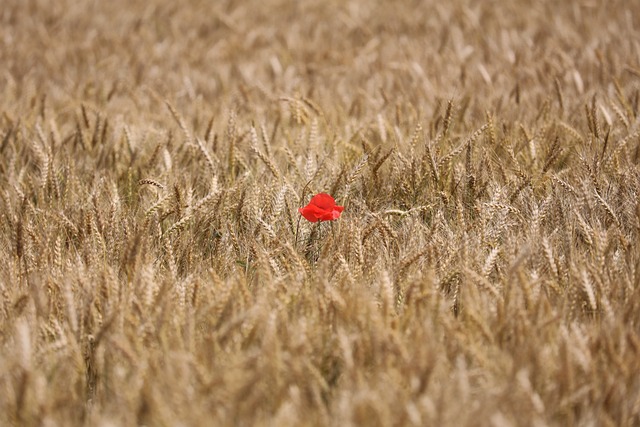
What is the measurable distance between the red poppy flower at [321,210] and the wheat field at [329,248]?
0.06 meters

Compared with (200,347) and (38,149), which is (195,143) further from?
(200,347)

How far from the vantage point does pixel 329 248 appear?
1.68 meters

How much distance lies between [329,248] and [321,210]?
0.14 metres

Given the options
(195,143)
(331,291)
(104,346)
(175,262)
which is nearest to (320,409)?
(331,291)

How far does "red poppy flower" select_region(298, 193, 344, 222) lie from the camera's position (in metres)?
1.78

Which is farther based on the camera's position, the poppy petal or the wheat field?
the poppy petal

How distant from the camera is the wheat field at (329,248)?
1.22 meters

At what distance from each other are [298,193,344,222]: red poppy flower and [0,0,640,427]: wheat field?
58 millimetres

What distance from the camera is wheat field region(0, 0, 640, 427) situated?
122 centimetres

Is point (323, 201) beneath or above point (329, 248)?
above

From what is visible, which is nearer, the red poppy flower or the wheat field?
the wheat field

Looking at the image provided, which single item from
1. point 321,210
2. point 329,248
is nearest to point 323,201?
point 321,210

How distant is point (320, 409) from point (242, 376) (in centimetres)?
14

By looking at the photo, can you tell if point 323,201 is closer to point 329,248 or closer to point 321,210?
point 321,210
